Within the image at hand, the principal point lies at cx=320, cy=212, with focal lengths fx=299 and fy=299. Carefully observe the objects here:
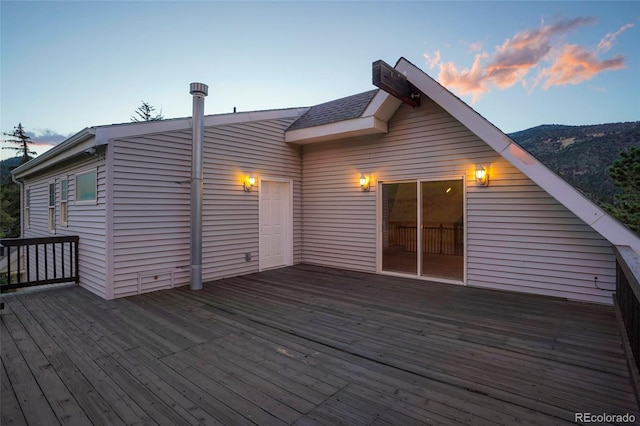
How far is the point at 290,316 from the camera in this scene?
3.92m

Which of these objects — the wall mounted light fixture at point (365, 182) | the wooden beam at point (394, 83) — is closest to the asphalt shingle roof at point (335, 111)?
the wooden beam at point (394, 83)

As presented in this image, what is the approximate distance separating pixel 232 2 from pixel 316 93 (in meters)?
4.26

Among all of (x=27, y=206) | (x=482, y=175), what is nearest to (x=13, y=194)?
(x=27, y=206)

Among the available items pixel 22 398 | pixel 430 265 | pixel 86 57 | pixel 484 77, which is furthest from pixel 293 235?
pixel 484 77

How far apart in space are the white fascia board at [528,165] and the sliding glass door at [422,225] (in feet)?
3.77

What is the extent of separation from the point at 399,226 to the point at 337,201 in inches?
61.2

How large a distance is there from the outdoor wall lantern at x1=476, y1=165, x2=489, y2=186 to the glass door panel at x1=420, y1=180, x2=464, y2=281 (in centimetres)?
38

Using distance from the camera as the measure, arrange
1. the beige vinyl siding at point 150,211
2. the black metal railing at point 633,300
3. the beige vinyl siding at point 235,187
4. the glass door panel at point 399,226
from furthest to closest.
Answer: the glass door panel at point 399,226, the beige vinyl siding at point 235,187, the beige vinyl siding at point 150,211, the black metal railing at point 633,300

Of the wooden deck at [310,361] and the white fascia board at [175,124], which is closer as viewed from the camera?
the wooden deck at [310,361]

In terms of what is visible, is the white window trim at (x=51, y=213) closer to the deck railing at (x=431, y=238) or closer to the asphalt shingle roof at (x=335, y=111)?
the asphalt shingle roof at (x=335, y=111)

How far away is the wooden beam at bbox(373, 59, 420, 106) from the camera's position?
15.9 ft

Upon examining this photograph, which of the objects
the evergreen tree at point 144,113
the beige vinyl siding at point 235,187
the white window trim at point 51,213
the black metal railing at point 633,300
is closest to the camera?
the black metal railing at point 633,300

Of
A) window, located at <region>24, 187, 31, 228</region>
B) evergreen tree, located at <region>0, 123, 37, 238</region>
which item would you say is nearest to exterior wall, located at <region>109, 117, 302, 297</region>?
window, located at <region>24, 187, 31, 228</region>

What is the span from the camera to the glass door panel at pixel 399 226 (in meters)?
6.25
